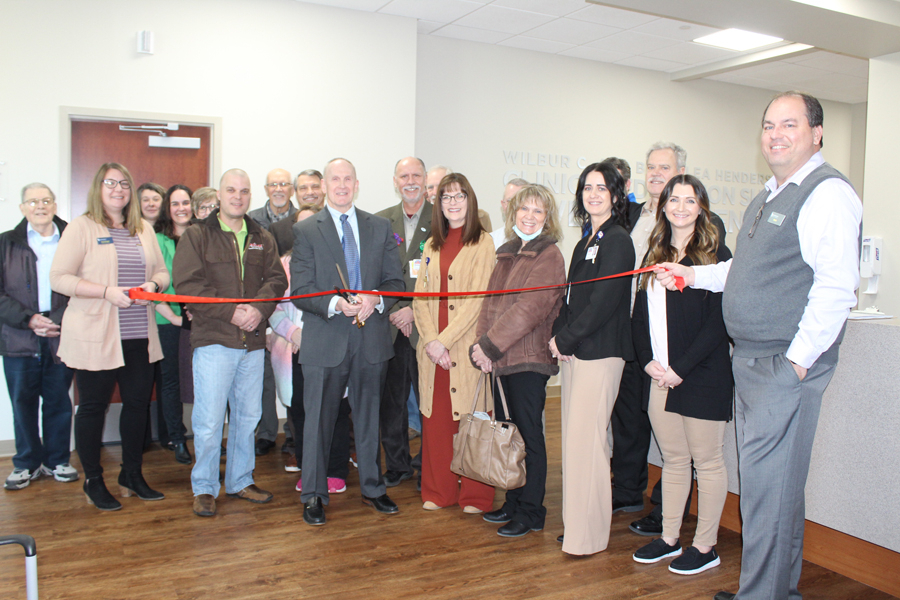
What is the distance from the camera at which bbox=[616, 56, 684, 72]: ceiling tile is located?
7160 mm

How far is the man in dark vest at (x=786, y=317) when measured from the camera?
2.14 m

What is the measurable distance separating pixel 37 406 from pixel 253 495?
4.98 ft

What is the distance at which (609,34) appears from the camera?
6305mm

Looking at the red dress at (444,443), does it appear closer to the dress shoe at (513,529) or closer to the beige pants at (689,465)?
the dress shoe at (513,529)

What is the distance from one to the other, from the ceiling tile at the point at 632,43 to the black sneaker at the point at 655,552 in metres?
4.85

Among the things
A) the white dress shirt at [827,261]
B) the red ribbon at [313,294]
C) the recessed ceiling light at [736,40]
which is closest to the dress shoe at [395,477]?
the red ribbon at [313,294]

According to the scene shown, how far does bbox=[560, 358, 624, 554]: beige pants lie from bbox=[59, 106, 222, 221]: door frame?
3.51 m

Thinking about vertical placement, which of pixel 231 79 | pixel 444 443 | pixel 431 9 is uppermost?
pixel 431 9

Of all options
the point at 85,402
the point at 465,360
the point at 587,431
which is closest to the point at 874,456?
the point at 587,431

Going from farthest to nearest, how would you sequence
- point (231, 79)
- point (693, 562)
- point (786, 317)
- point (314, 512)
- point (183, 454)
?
point (231, 79), point (183, 454), point (314, 512), point (693, 562), point (786, 317)

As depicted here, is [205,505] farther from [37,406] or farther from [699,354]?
[699,354]

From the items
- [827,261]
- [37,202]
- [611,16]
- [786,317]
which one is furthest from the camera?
[611,16]

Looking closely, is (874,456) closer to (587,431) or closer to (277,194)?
(587,431)

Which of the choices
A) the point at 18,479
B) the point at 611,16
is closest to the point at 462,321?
the point at 18,479
